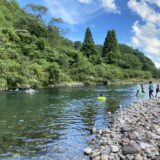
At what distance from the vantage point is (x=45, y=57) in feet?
334

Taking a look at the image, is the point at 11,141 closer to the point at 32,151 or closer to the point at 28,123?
the point at 32,151

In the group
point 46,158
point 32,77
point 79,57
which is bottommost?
point 46,158

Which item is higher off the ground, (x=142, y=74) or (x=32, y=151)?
(x=142, y=74)

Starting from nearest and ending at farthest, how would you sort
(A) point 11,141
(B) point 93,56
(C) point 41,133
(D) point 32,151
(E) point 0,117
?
(D) point 32,151, (A) point 11,141, (C) point 41,133, (E) point 0,117, (B) point 93,56

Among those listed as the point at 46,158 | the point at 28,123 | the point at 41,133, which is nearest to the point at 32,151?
the point at 46,158

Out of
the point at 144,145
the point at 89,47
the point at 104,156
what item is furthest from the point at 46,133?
the point at 89,47

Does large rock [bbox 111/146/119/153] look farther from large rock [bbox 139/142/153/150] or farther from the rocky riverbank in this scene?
large rock [bbox 139/142/153/150]

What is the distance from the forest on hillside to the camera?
250 ft

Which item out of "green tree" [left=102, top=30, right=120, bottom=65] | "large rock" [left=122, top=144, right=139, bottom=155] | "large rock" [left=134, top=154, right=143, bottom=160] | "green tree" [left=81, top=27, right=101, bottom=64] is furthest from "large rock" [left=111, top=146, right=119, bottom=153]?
"green tree" [left=102, top=30, right=120, bottom=65]

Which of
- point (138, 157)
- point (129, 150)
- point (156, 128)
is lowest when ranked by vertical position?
point (138, 157)

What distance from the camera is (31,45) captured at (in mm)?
101312

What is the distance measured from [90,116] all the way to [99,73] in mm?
84776

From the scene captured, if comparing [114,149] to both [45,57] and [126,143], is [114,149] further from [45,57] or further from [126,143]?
[45,57]

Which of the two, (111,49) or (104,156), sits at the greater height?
(111,49)
